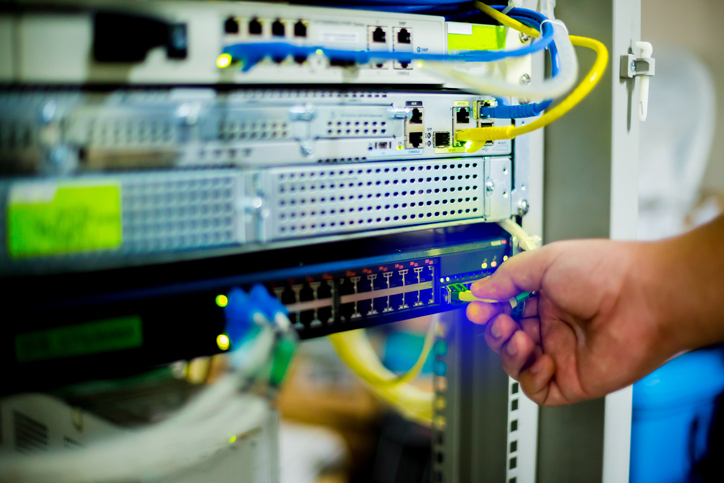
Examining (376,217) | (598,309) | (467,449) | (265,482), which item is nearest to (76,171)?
(376,217)

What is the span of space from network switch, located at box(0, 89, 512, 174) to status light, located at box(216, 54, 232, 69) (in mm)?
30

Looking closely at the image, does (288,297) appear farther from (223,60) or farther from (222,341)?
(223,60)

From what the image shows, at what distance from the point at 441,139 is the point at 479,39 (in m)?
0.18

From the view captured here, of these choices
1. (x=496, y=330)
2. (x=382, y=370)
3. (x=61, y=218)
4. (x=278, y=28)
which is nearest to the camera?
(x=61, y=218)

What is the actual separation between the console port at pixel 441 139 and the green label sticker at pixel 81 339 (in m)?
0.47

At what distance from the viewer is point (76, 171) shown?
50 centimetres

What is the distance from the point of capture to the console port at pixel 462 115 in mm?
757

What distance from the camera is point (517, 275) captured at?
0.75 meters

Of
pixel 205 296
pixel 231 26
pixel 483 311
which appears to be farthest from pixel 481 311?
pixel 231 26

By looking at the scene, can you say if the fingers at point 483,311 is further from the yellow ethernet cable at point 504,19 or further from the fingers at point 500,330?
the yellow ethernet cable at point 504,19

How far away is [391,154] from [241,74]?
227 millimetres

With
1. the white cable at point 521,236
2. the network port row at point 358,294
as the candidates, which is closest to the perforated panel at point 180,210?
the network port row at point 358,294

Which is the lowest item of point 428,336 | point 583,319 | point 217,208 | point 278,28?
point 428,336

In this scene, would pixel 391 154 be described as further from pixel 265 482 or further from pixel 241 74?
pixel 265 482
